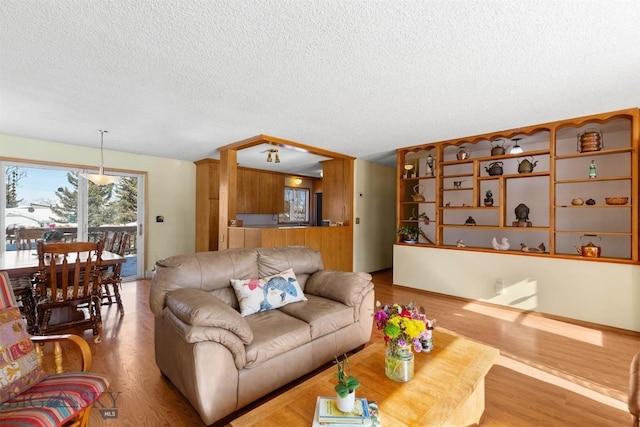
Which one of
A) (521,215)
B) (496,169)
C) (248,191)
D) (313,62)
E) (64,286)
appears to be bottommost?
(64,286)

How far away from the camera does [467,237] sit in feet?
17.6

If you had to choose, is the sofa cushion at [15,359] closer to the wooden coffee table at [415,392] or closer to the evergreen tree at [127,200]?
the wooden coffee table at [415,392]

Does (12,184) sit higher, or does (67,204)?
(12,184)

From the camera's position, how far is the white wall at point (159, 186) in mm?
4766

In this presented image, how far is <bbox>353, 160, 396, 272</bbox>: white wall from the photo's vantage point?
6.00m

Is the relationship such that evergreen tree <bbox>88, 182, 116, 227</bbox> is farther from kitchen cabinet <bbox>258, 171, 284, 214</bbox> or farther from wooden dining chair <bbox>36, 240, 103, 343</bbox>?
kitchen cabinet <bbox>258, 171, 284, 214</bbox>

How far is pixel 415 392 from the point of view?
4.85 ft

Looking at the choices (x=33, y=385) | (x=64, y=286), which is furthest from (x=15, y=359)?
(x=64, y=286)

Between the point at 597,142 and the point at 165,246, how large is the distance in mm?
7049

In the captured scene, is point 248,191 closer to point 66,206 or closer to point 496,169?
point 66,206

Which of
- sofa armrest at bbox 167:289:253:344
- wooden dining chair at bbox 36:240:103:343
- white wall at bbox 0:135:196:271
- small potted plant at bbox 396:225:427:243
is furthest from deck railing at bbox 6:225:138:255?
small potted plant at bbox 396:225:427:243

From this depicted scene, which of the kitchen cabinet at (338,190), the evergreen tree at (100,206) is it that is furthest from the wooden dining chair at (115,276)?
the kitchen cabinet at (338,190)

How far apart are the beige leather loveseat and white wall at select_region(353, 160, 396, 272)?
3.11 meters

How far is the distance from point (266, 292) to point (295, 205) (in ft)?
19.3
